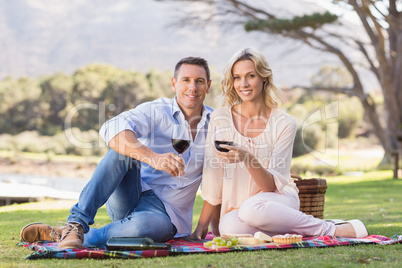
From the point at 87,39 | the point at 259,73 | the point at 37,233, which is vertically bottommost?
the point at 37,233

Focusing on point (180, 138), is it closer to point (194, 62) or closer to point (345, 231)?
point (194, 62)

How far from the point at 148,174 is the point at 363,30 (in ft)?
45.6

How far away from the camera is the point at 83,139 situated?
101 ft

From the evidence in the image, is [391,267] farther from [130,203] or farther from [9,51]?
[9,51]

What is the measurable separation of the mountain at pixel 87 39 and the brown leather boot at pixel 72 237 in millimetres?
55956

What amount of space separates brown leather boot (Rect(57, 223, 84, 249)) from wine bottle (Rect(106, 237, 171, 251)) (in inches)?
7.6

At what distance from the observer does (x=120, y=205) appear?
3256 millimetres

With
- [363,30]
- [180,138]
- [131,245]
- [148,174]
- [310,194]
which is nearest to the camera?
[131,245]

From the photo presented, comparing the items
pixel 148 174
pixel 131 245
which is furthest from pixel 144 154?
pixel 131 245

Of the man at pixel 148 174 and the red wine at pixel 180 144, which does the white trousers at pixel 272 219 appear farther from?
the red wine at pixel 180 144

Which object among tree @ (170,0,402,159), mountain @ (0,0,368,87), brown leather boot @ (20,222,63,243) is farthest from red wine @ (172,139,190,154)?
mountain @ (0,0,368,87)

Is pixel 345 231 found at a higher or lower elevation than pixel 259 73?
lower

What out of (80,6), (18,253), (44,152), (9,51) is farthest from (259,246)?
(80,6)

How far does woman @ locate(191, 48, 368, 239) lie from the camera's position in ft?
10.2
